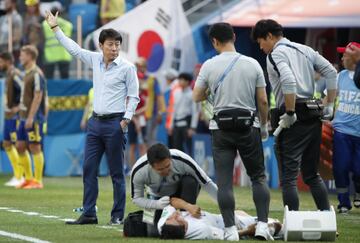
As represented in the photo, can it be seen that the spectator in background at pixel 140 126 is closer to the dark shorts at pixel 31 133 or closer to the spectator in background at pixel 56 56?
the spectator in background at pixel 56 56

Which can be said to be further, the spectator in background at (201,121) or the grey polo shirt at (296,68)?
the spectator in background at (201,121)

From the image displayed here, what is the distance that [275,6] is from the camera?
2559 cm

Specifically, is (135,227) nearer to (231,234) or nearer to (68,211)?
(231,234)

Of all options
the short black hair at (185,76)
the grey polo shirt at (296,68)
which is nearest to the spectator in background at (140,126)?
the short black hair at (185,76)

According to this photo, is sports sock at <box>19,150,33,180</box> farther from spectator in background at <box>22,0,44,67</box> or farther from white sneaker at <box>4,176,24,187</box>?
spectator in background at <box>22,0,44,67</box>

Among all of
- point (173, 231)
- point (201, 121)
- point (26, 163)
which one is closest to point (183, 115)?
point (201, 121)

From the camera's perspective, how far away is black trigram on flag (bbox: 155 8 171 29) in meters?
27.1

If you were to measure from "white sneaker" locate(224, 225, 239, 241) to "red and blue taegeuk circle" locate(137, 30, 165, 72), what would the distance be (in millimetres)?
14857

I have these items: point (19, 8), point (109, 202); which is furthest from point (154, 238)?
point (19, 8)

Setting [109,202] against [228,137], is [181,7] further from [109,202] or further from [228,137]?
[228,137]

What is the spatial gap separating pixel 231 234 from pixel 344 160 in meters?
5.20

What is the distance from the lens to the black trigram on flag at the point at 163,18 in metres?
27.1

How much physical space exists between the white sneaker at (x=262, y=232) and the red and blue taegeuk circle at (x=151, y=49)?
582 inches

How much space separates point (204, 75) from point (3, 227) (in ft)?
10.2
